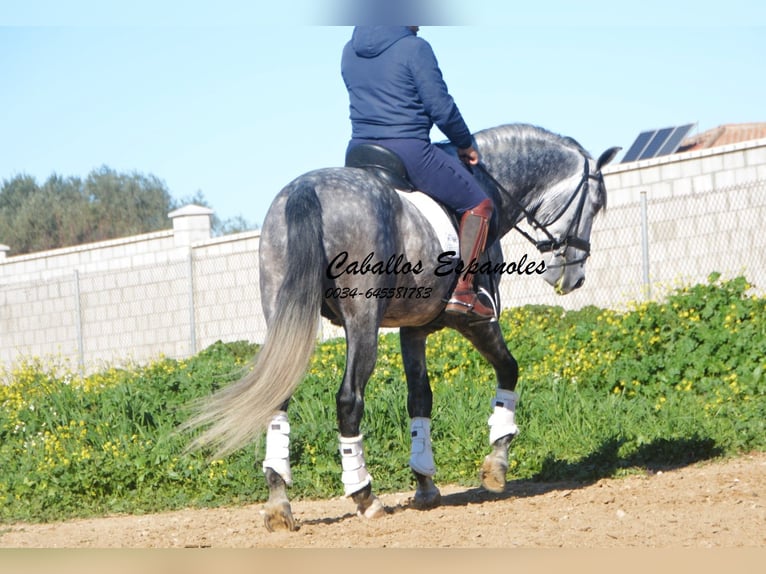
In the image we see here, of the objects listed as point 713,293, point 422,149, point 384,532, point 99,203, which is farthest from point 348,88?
point 99,203

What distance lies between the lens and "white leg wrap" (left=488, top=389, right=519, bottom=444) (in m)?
6.70

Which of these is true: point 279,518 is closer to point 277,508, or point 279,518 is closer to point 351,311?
point 277,508

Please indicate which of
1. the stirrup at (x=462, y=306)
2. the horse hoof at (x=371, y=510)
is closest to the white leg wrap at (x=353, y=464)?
the horse hoof at (x=371, y=510)

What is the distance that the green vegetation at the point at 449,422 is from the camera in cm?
741

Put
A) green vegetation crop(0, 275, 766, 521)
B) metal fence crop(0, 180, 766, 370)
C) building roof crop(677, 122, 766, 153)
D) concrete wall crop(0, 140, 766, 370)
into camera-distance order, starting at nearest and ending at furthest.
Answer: green vegetation crop(0, 275, 766, 521) → metal fence crop(0, 180, 766, 370) → concrete wall crop(0, 140, 766, 370) → building roof crop(677, 122, 766, 153)

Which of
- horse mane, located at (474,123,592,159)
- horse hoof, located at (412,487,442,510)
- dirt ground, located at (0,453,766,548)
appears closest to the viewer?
dirt ground, located at (0,453,766,548)

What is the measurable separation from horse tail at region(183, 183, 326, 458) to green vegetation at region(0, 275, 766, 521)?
6.57 feet

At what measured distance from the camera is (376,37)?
593 centimetres

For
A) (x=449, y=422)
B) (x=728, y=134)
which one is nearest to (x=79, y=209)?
(x=728, y=134)

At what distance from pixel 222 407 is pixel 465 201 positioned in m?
2.00

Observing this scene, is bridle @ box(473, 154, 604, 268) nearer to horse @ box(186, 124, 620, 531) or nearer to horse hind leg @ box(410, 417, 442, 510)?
horse @ box(186, 124, 620, 531)

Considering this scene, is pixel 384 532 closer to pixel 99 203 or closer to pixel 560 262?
pixel 560 262

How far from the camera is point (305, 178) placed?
5738 millimetres

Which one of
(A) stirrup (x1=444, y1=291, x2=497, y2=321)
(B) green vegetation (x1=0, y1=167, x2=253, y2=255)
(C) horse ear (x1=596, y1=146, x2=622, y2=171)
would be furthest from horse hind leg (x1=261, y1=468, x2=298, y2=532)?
(B) green vegetation (x1=0, y1=167, x2=253, y2=255)
